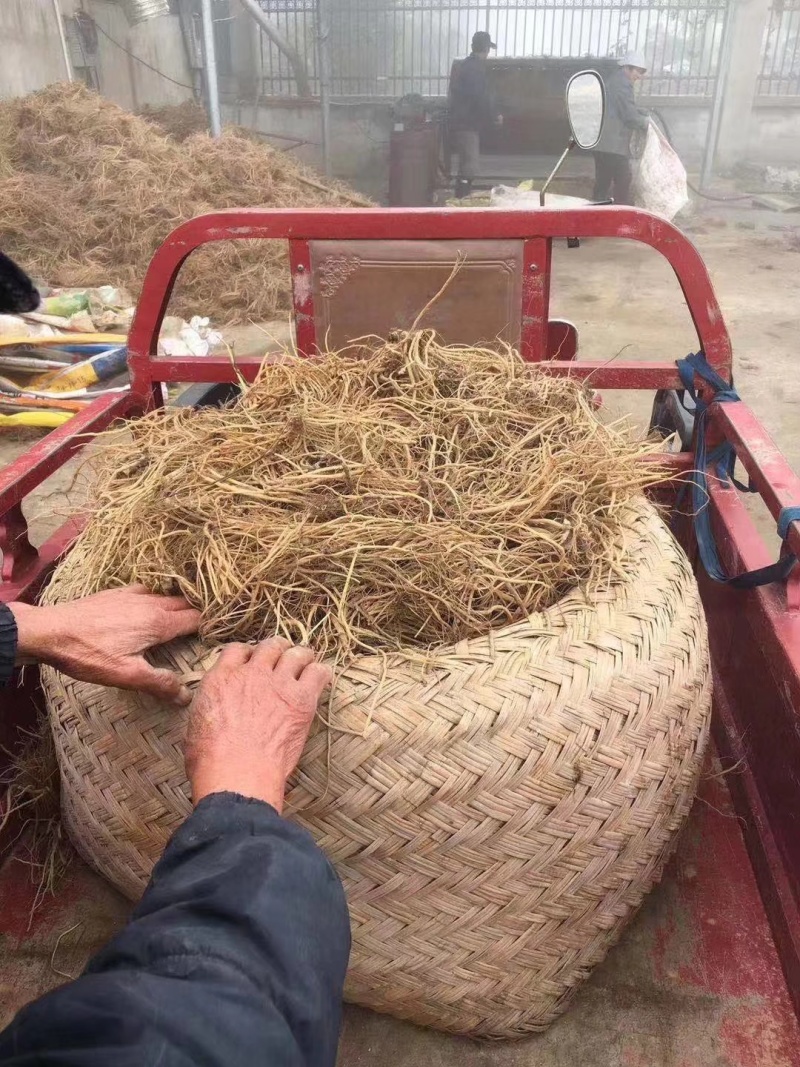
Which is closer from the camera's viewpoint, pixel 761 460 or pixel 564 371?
pixel 761 460

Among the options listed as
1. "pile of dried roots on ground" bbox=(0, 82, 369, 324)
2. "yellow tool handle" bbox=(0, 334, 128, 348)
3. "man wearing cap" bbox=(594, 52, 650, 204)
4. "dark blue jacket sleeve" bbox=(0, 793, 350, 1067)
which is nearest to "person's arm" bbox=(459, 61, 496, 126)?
"man wearing cap" bbox=(594, 52, 650, 204)

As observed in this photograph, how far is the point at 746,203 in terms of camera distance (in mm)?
12633

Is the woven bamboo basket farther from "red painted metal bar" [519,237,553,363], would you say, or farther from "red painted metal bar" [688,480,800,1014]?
"red painted metal bar" [519,237,553,363]

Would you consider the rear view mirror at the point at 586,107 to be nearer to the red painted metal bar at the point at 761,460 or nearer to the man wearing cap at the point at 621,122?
the red painted metal bar at the point at 761,460

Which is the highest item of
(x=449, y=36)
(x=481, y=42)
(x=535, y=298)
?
(x=449, y=36)

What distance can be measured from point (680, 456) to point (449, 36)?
46.4 feet

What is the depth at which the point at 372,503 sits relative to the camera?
1.56 m

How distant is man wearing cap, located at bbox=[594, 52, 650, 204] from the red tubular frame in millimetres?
8706

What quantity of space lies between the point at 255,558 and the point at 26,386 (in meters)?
4.45

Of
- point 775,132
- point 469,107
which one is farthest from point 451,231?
point 775,132

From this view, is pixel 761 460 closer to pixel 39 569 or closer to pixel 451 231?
pixel 451 231

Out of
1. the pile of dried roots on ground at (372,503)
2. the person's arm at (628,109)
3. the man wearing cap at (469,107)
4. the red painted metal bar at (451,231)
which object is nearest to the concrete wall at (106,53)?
the man wearing cap at (469,107)

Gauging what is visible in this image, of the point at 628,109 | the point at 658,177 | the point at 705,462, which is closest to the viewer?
the point at 705,462

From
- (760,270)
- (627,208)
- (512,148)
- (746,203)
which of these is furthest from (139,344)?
(746,203)
